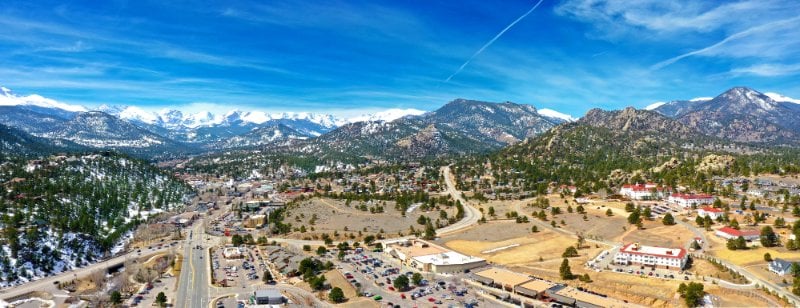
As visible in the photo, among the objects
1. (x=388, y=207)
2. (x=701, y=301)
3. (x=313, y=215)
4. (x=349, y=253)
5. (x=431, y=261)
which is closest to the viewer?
(x=701, y=301)

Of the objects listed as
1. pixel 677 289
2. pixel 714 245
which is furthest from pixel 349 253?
pixel 714 245

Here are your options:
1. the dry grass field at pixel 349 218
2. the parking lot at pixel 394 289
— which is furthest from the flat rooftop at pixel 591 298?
the dry grass field at pixel 349 218

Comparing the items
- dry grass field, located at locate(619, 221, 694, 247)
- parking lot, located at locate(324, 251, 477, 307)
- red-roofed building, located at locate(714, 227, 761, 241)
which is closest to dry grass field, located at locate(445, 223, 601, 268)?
dry grass field, located at locate(619, 221, 694, 247)

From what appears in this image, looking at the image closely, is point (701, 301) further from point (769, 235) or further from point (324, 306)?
point (324, 306)

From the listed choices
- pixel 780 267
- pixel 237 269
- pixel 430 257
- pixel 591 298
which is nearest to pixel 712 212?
pixel 780 267

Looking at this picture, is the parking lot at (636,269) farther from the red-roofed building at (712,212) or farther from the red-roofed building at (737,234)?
the red-roofed building at (712,212)

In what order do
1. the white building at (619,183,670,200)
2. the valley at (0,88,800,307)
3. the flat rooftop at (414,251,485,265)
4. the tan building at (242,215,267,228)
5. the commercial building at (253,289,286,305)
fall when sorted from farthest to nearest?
1. the white building at (619,183,670,200)
2. the tan building at (242,215,267,228)
3. the flat rooftop at (414,251,485,265)
4. the valley at (0,88,800,307)
5. the commercial building at (253,289,286,305)

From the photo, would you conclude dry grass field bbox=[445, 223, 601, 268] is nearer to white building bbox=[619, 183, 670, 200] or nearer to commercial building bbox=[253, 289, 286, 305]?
commercial building bbox=[253, 289, 286, 305]
